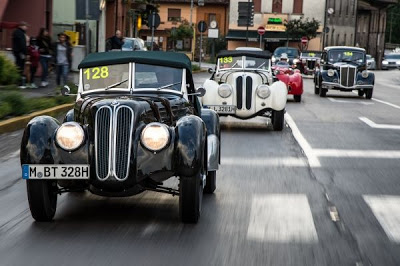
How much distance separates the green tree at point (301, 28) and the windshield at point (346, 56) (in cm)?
4804

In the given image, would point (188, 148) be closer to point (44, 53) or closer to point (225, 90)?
point (225, 90)

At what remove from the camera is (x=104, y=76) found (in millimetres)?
8797

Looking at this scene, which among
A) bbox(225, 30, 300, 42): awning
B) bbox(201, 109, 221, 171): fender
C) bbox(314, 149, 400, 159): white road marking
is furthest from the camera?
bbox(225, 30, 300, 42): awning

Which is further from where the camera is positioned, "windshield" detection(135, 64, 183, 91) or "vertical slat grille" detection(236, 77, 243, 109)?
"vertical slat grille" detection(236, 77, 243, 109)

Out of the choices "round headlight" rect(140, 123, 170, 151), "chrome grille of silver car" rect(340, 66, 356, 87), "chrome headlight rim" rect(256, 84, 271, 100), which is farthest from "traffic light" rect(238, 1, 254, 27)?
"round headlight" rect(140, 123, 170, 151)

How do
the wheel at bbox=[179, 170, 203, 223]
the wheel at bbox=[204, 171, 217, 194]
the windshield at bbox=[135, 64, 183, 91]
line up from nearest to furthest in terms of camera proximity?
the wheel at bbox=[179, 170, 203, 223] < the windshield at bbox=[135, 64, 183, 91] < the wheel at bbox=[204, 171, 217, 194]

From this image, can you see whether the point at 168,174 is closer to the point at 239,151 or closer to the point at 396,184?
the point at 396,184

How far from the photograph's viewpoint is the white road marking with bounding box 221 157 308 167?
37.6 feet

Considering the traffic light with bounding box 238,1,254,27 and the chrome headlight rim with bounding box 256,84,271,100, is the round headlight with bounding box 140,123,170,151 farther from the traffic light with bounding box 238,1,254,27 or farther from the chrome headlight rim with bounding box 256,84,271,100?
the traffic light with bounding box 238,1,254,27

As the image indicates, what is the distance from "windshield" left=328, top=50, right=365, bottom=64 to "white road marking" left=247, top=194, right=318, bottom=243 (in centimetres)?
2135

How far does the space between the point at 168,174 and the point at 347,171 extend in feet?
14.4

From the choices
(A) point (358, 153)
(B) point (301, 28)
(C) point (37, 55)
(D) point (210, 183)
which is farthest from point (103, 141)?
(B) point (301, 28)

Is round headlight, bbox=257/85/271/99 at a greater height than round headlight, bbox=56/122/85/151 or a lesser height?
lesser

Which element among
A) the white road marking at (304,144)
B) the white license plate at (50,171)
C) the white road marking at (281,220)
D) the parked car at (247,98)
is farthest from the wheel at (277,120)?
the white license plate at (50,171)
